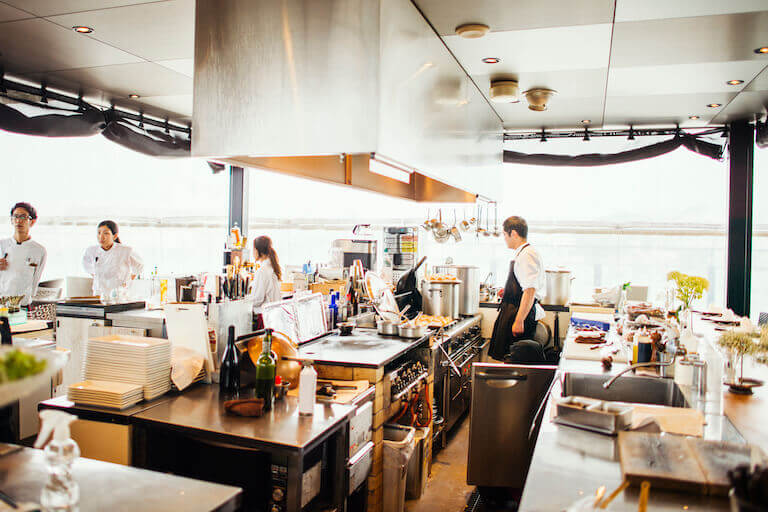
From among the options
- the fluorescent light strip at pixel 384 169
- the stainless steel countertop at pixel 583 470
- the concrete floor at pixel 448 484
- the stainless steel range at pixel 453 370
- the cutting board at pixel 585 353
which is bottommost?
the concrete floor at pixel 448 484

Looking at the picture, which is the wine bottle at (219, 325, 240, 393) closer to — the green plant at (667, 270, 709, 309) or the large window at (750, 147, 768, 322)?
the green plant at (667, 270, 709, 309)

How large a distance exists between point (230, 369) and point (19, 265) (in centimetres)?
421

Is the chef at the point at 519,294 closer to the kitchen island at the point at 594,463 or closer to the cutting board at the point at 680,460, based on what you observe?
the kitchen island at the point at 594,463

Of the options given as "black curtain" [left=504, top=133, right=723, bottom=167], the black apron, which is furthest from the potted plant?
"black curtain" [left=504, top=133, right=723, bottom=167]

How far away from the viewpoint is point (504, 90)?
3.87 m

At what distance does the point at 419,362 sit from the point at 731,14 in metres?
2.79

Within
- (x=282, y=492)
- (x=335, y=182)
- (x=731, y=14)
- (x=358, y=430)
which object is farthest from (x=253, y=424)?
(x=731, y=14)

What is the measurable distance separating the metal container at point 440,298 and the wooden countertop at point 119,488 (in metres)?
3.67

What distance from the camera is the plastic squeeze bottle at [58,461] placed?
1.31 metres

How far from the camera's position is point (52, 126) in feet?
15.8

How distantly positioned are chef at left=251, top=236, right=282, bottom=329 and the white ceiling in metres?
1.62

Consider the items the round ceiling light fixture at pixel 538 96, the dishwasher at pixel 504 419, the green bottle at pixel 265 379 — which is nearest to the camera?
the green bottle at pixel 265 379

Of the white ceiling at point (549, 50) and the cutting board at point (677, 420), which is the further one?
the white ceiling at point (549, 50)

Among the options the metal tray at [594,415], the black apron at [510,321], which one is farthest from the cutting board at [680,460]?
the black apron at [510,321]
